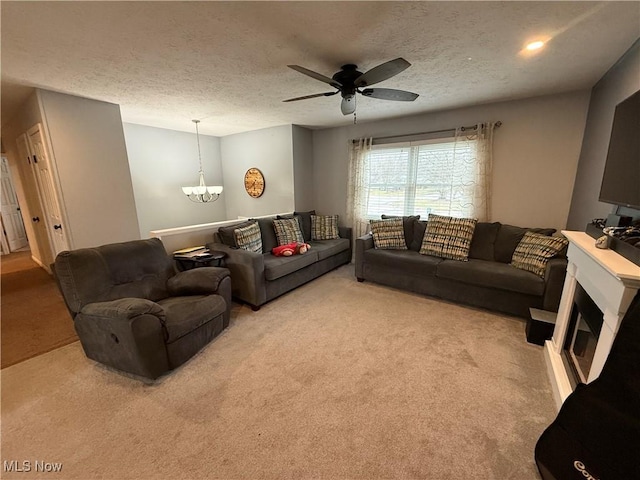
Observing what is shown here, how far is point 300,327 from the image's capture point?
8.63ft

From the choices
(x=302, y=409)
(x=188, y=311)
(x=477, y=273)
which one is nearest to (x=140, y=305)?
(x=188, y=311)

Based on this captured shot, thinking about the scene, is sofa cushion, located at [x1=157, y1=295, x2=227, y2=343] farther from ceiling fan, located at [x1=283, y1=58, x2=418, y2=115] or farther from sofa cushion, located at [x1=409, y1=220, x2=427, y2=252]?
sofa cushion, located at [x1=409, y1=220, x2=427, y2=252]

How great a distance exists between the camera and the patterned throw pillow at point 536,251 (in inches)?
102

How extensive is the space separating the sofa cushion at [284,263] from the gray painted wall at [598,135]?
2986 mm

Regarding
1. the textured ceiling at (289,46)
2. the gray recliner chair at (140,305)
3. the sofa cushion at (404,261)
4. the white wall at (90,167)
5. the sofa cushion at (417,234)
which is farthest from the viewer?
the sofa cushion at (417,234)

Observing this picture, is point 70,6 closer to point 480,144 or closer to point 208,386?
point 208,386

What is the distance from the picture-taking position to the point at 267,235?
12.4 feet

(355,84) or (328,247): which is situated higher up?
(355,84)

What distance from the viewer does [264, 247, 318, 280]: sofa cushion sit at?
304cm

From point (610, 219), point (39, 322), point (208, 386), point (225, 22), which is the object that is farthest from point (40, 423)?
point (610, 219)

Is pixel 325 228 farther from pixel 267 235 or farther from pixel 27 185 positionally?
pixel 27 185

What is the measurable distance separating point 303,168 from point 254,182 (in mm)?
1077

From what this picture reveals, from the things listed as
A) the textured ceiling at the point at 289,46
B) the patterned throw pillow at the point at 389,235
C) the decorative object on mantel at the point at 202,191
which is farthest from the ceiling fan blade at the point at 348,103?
the decorative object on mantel at the point at 202,191

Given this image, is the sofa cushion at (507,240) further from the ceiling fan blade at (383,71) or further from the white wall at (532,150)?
the ceiling fan blade at (383,71)
